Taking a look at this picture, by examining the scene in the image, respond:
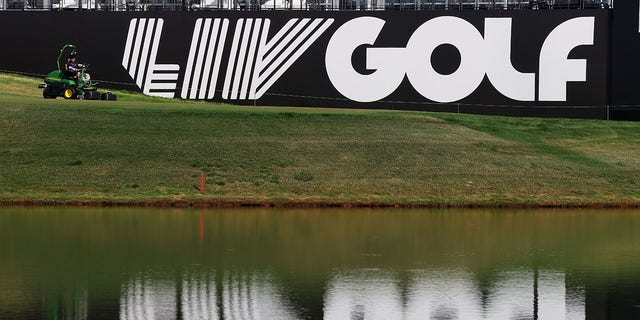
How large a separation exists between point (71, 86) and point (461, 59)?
17.8m

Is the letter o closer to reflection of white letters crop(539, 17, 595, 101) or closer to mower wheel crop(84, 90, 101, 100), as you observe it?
reflection of white letters crop(539, 17, 595, 101)

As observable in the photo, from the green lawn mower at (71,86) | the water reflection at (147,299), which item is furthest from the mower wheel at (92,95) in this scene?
the water reflection at (147,299)

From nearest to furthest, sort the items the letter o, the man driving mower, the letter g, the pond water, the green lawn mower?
the pond water
the man driving mower
the green lawn mower
the letter o
the letter g

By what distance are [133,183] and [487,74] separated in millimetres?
20843

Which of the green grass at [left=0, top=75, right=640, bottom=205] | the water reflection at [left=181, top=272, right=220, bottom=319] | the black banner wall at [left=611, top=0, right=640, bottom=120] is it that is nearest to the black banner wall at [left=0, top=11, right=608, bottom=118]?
the black banner wall at [left=611, top=0, right=640, bottom=120]

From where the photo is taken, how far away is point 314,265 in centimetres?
2733

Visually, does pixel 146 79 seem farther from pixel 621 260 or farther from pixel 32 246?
pixel 621 260

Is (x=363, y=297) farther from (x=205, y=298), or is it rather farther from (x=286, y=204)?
(x=286, y=204)

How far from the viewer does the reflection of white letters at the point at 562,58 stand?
56.3 m

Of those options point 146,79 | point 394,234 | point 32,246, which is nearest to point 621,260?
point 394,234

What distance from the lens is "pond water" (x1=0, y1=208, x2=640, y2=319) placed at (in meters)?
22.2

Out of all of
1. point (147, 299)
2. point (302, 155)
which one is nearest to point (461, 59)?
point (302, 155)

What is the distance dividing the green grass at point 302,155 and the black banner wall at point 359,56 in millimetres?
3308

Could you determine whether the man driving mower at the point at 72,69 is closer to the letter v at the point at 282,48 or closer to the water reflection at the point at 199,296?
the letter v at the point at 282,48
